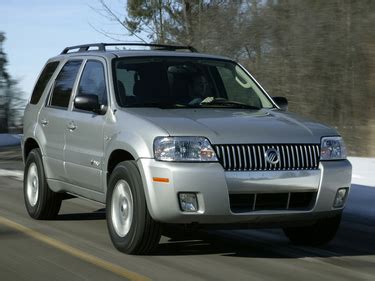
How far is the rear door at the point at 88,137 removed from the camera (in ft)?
24.5

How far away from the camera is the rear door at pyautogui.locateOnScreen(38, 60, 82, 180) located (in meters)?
8.37

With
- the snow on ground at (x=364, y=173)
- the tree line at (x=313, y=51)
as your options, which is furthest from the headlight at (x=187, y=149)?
the tree line at (x=313, y=51)

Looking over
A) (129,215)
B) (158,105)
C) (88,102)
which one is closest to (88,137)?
(88,102)

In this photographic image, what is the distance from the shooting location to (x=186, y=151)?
20.9 feet

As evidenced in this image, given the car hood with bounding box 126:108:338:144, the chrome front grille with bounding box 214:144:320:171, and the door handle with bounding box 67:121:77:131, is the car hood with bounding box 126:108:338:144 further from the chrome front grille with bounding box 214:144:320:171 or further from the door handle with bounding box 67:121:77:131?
the door handle with bounding box 67:121:77:131

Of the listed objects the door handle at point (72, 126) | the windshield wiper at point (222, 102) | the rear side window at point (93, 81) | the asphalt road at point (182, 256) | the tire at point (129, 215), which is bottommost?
the asphalt road at point (182, 256)

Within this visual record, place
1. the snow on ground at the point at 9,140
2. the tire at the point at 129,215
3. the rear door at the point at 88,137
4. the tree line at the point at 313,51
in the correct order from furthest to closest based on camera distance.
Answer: the snow on ground at the point at 9,140
the tree line at the point at 313,51
the rear door at the point at 88,137
the tire at the point at 129,215

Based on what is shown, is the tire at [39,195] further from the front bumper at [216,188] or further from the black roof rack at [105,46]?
the front bumper at [216,188]

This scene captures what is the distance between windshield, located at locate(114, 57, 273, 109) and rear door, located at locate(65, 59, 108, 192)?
0.24 m

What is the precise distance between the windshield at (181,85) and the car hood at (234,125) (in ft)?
1.00

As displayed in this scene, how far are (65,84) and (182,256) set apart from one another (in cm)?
282

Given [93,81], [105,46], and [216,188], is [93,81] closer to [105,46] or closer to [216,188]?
[105,46]

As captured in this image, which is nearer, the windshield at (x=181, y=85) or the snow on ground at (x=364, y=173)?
the windshield at (x=181, y=85)

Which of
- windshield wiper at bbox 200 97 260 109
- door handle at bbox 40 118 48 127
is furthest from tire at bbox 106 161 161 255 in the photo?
door handle at bbox 40 118 48 127
